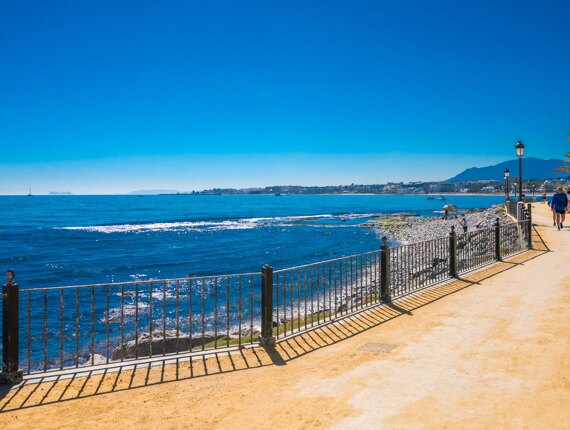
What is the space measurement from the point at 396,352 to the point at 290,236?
50760mm

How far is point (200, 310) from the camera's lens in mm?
21062

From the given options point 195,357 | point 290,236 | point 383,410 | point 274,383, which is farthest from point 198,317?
point 290,236

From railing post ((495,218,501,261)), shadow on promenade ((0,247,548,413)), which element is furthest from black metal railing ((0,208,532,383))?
shadow on promenade ((0,247,548,413))

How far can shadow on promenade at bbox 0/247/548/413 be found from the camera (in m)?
5.92

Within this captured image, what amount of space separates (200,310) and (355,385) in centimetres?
1600

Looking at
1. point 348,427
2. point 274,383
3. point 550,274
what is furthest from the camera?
point 550,274

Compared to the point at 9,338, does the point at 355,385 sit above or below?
below

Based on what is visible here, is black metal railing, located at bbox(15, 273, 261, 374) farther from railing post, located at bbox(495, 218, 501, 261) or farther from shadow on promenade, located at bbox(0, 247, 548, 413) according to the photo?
railing post, located at bbox(495, 218, 501, 261)

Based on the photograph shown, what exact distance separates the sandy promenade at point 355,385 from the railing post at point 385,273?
144 cm

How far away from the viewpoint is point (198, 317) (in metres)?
20.8

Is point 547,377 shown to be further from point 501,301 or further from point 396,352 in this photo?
point 501,301

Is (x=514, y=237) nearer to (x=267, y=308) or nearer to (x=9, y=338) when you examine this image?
(x=267, y=308)

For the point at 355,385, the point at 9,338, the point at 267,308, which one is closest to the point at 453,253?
the point at 267,308

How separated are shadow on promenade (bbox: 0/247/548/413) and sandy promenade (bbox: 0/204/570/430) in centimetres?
3
